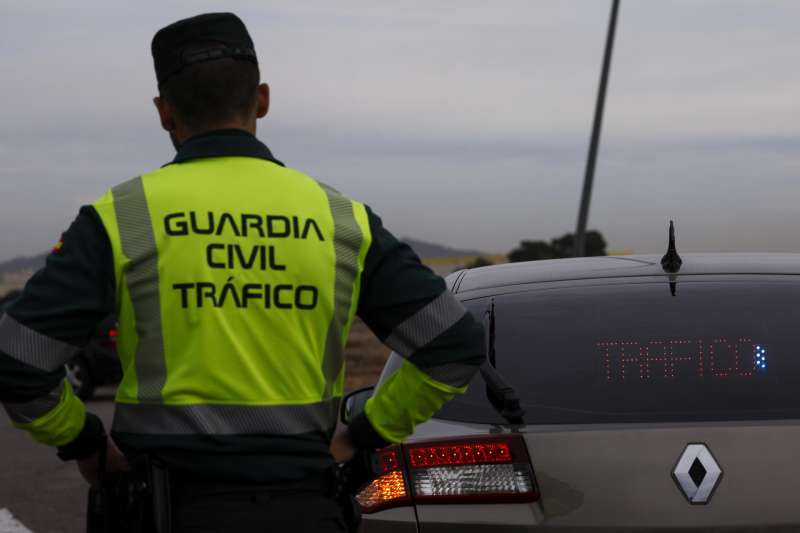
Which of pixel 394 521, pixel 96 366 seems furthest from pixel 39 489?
pixel 96 366

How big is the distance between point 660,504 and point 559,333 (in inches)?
26.6

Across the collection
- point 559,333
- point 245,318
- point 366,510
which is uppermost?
point 245,318

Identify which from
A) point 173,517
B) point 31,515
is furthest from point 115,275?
point 31,515

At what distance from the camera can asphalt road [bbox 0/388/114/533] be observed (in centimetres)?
913

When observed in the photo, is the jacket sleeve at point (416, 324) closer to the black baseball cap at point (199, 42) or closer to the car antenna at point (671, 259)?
the black baseball cap at point (199, 42)

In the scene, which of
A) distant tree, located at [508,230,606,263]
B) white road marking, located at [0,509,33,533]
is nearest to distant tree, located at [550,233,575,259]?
distant tree, located at [508,230,606,263]

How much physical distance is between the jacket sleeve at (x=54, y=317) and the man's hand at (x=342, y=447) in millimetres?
559

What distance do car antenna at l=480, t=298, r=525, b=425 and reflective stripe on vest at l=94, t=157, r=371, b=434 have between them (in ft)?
4.04

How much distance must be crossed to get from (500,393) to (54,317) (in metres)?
1.64

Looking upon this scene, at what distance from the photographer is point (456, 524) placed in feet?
12.6

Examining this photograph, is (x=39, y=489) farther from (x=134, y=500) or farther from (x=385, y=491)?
(x=134, y=500)

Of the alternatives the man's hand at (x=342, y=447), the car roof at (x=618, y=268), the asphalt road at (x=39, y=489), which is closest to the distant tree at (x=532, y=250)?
the asphalt road at (x=39, y=489)

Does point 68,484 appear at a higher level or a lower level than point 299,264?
lower

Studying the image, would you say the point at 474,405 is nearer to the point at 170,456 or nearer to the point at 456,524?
the point at 456,524
